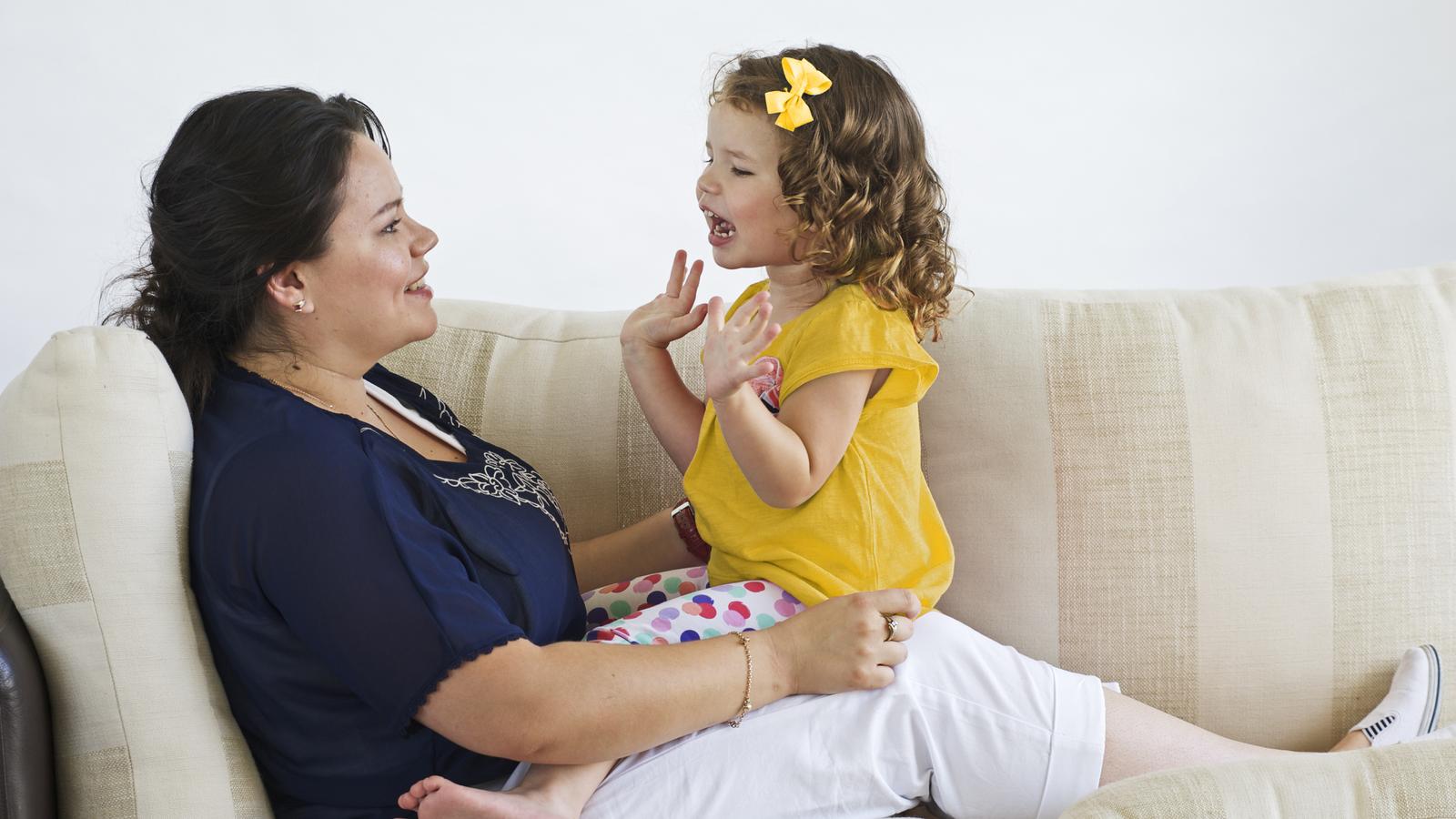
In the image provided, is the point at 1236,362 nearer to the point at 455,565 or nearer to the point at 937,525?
the point at 937,525

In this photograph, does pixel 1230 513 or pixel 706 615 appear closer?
pixel 706 615

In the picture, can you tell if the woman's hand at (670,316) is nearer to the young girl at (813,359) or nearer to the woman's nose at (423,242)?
the young girl at (813,359)

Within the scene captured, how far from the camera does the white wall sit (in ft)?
7.80

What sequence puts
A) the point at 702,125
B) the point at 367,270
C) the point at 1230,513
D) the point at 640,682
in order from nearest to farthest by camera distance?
1. the point at 640,682
2. the point at 367,270
3. the point at 1230,513
4. the point at 702,125

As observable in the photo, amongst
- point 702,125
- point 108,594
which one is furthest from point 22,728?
point 702,125

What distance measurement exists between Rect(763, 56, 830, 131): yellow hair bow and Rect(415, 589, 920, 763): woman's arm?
0.59m

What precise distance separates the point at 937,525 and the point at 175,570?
0.90 meters

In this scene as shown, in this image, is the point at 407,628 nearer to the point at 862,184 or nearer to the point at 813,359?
the point at 813,359

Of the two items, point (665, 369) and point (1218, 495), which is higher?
point (665, 369)

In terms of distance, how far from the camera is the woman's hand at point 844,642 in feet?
4.49

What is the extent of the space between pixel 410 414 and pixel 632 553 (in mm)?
381

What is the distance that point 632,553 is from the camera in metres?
1.76

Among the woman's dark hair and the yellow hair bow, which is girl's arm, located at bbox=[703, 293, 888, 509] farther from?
the woman's dark hair

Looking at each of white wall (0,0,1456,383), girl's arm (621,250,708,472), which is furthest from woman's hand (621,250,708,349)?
white wall (0,0,1456,383)
